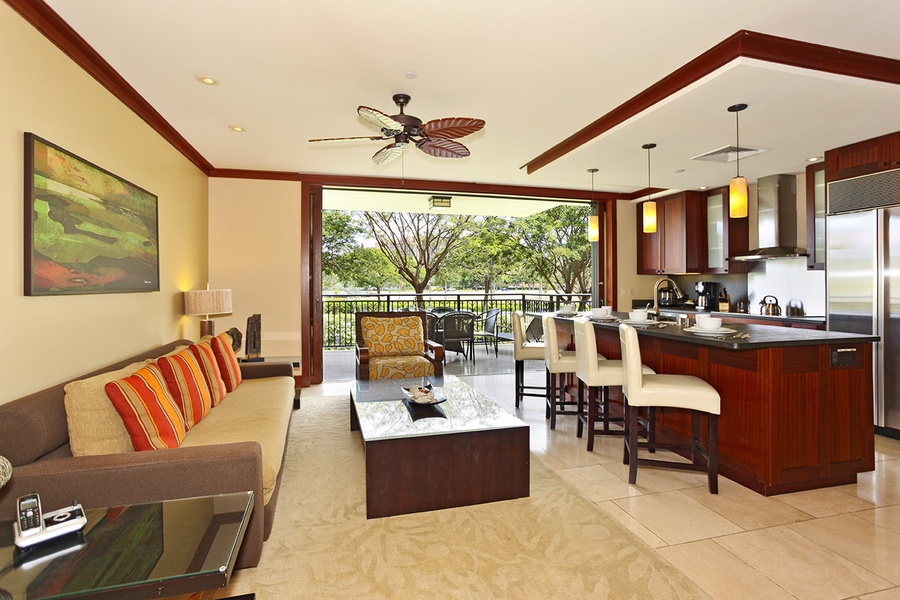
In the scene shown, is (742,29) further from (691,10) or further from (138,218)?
(138,218)

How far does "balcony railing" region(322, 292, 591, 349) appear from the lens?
8.35m

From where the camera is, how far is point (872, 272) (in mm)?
3932

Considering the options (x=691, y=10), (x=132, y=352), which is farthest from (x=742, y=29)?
(x=132, y=352)

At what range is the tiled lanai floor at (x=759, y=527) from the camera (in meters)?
1.95

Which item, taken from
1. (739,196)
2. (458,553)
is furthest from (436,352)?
(739,196)

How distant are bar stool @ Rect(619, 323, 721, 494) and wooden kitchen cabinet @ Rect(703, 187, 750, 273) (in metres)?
3.67

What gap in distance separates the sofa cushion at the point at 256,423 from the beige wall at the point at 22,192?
0.80 metres

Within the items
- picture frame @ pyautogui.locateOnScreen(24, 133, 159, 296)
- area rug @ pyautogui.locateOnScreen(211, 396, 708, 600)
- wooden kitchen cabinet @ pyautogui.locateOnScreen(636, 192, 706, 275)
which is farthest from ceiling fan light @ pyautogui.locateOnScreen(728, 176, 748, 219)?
picture frame @ pyautogui.locateOnScreen(24, 133, 159, 296)

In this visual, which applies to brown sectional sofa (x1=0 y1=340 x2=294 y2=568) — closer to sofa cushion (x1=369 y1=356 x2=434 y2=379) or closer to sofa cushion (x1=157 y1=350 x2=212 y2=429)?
sofa cushion (x1=157 y1=350 x2=212 y2=429)

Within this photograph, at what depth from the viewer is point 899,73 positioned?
2871 mm

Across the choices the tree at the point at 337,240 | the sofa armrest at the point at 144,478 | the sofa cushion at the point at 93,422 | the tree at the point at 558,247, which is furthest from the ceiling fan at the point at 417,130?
the tree at the point at 558,247

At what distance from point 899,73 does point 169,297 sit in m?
5.69

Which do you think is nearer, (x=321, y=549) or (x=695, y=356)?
(x=321, y=549)

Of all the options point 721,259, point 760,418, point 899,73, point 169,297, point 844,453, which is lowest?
point 844,453
